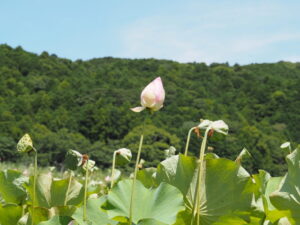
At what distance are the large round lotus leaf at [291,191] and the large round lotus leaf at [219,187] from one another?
37 mm

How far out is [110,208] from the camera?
0.47 meters

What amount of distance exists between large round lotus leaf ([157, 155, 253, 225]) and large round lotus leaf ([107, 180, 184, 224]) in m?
0.03

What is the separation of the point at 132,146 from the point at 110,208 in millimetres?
24163

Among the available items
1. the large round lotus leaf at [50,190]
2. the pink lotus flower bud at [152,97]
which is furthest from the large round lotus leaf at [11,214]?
the pink lotus flower bud at [152,97]

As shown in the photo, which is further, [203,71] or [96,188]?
[203,71]

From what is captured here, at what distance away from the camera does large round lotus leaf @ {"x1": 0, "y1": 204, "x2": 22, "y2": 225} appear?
21.6 inches

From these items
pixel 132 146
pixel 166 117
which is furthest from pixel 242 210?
pixel 166 117

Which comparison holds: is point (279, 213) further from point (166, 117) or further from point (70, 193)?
point (166, 117)

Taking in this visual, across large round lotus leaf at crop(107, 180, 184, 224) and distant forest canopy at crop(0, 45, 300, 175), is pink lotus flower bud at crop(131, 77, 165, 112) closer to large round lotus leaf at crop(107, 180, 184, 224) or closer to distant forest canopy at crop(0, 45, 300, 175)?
large round lotus leaf at crop(107, 180, 184, 224)

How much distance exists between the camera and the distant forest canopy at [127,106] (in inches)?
984

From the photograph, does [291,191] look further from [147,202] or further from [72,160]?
[72,160]

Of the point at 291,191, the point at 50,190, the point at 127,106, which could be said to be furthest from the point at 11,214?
the point at 127,106

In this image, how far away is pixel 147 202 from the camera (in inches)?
18.7

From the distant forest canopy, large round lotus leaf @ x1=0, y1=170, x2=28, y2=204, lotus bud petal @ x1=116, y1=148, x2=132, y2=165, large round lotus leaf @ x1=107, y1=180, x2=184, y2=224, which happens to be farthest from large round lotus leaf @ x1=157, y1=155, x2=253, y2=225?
the distant forest canopy
